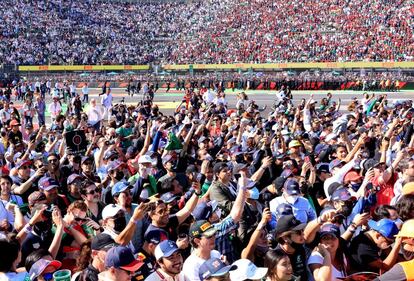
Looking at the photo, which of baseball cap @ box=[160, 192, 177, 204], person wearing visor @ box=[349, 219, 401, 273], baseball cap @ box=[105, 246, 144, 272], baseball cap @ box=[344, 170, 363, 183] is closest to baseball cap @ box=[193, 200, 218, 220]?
baseball cap @ box=[160, 192, 177, 204]

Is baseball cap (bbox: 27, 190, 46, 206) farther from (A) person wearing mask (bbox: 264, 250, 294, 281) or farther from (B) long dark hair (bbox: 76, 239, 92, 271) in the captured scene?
(A) person wearing mask (bbox: 264, 250, 294, 281)

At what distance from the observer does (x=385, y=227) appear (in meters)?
5.05

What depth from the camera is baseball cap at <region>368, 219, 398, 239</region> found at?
5020 mm

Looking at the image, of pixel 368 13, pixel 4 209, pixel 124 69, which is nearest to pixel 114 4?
pixel 124 69

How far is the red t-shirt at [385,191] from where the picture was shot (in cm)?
704

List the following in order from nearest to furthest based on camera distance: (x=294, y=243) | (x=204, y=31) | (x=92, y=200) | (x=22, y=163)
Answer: (x=294, y=243) → (x=92, y=200) → (x=22, y=163) → (x=204, y=31)

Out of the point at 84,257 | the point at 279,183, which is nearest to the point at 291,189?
the point at 279,183

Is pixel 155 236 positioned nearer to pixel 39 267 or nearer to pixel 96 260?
pixel 96 260

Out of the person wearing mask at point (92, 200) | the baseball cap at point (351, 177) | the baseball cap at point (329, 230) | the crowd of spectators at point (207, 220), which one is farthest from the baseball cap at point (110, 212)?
the baseball cap at point (351, 177)

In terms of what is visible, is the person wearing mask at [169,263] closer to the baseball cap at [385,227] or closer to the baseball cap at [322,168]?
the baseball cap at [385,227]

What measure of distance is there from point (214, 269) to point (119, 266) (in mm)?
653

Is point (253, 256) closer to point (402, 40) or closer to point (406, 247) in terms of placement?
point (406, 247)

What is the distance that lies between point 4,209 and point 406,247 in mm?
3877

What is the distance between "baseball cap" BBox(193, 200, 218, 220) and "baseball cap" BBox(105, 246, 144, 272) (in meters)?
1.49
